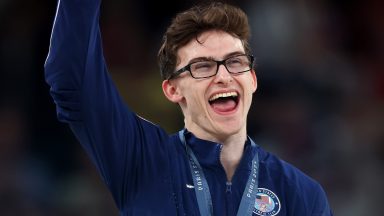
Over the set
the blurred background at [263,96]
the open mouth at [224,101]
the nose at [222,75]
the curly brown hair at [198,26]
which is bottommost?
the blurred background at [263,96]

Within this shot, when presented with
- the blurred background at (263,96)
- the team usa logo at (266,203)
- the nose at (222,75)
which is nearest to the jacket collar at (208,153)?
the team usa logo at (266,203)

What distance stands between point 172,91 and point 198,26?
0.38 meters

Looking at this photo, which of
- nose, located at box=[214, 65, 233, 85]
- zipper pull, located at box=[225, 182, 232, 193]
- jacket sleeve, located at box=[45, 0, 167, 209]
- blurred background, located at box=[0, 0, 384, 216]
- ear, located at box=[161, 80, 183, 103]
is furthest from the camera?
blurred background, located at box=[0, 0, 384, 216]

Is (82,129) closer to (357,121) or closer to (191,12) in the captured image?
(191,12)

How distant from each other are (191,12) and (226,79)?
0.43 meters

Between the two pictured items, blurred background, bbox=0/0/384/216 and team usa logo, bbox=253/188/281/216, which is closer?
team usa logo, bbox=253/188/281/216

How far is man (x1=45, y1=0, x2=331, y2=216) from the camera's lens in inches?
135

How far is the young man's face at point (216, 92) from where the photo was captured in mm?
3951

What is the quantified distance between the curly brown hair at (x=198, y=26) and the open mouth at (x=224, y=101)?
28 centimetres

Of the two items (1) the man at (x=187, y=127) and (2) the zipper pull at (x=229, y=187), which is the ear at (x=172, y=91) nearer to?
(1) the man at (x=187, y=127)

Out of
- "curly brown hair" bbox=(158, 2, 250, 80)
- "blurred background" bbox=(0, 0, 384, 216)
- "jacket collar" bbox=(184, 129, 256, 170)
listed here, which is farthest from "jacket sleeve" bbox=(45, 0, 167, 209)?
"blurred background" bbox=(0, 0, 384, 216)

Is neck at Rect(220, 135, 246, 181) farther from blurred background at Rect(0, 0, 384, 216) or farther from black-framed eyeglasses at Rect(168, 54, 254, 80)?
blurred background at Rect(0, 0, 384, 216)

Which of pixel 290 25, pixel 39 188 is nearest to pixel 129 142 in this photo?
pixel 39 188

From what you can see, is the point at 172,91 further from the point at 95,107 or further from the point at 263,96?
the point at 263,96
